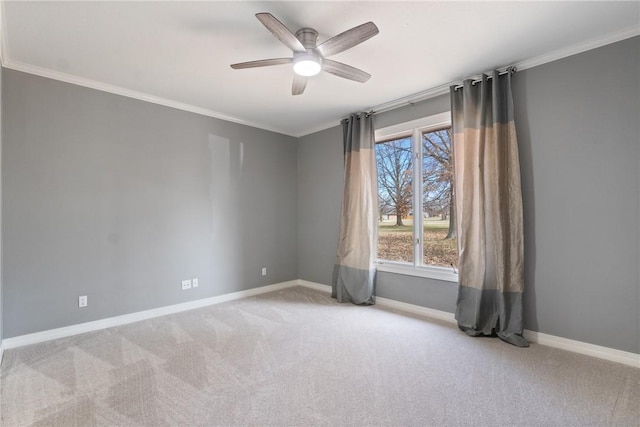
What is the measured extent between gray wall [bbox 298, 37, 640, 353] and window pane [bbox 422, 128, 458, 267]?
770 millimetres

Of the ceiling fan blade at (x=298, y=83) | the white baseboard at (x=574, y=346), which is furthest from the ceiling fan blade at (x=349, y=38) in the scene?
the white baseboard at (x=574, y=346)

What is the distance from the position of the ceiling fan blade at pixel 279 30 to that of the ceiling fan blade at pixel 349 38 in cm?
17

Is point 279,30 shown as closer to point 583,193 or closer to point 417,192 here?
point 417,192

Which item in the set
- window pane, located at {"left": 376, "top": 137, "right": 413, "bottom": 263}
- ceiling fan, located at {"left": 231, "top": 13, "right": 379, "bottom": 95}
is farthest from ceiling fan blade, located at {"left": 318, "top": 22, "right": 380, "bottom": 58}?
window pane, located at {"left": 376, "top": 137, "right": 413, "bottom": 263}

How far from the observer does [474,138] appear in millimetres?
3018

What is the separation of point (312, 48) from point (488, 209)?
7.07 feet

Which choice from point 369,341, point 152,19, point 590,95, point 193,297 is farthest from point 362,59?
point 193,297

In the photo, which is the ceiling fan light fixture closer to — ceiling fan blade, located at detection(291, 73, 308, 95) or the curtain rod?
ceiling fan blade, located at detection(291, 73, 308, 95)

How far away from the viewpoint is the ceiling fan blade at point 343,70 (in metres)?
2.32

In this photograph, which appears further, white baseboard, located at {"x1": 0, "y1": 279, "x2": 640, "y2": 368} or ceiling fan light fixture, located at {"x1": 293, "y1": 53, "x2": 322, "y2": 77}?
white baseboard, located at {"x1": 0, "y1": 279, "x2": 640, "y2": 368}

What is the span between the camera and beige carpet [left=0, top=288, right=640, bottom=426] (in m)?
1.76

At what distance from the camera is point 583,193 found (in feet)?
8.22

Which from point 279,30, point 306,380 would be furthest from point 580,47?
point 306,380

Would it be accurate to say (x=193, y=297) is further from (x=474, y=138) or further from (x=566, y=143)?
(x=566, y=143)
